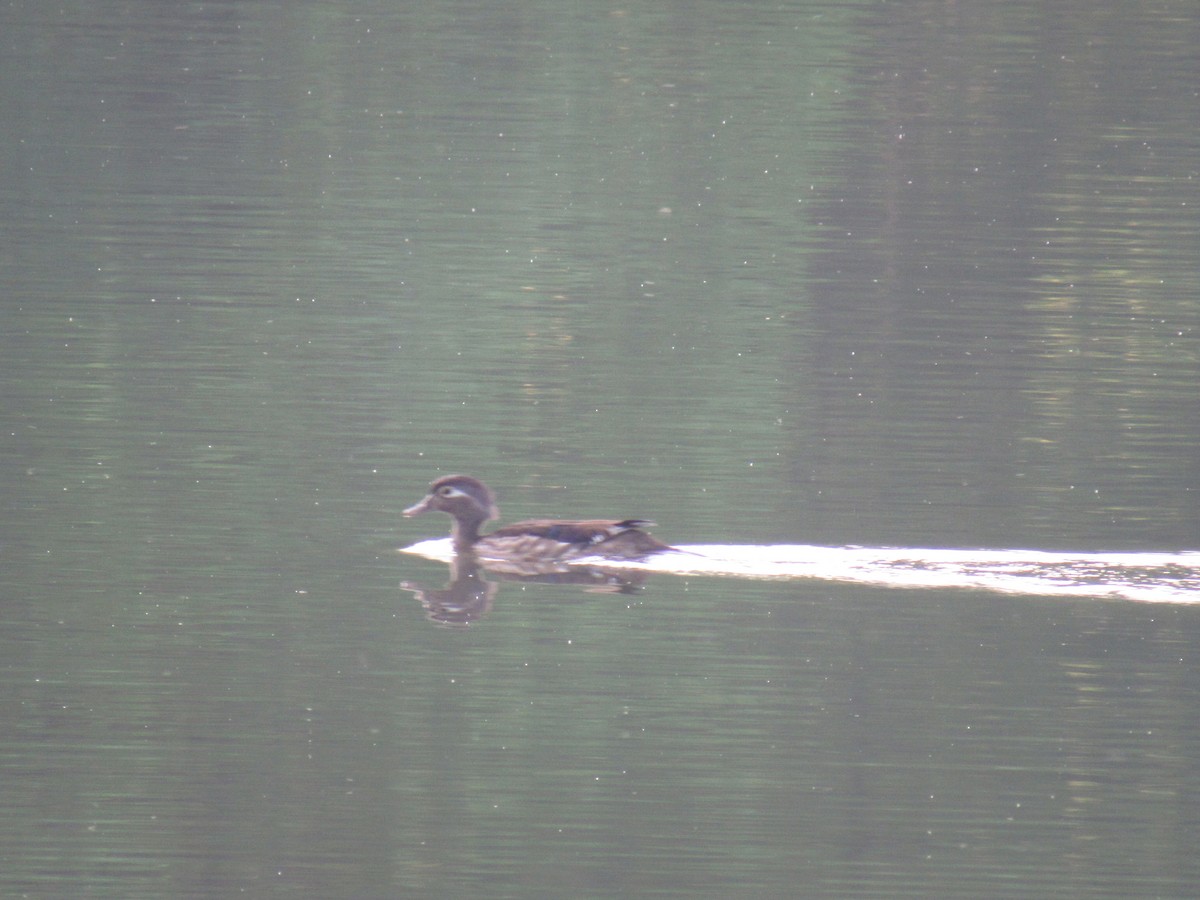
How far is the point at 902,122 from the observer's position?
74.8ft

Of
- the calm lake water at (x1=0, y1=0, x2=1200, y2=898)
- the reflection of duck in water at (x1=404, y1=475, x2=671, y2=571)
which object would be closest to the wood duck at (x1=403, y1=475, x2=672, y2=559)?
the reflection of duck in water at (x1=404, y1=475, x2=671, y2=571)

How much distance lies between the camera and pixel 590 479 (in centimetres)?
1053

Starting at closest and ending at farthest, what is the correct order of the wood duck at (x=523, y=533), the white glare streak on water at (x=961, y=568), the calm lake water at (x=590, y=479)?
the calm lake water at (x=590, y=479)
the white glare streak on water at (x=961, y=568)
the wood duck at (x=523, y=533)

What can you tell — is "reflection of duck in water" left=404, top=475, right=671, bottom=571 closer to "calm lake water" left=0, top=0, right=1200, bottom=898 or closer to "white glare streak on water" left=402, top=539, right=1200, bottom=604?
"white glare streak on water" left=402, top=539, right=1200, bottom=604

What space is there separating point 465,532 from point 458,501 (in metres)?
0.15

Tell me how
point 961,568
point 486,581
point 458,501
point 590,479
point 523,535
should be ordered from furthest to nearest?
point 590,479, point 458,501, point 523,535, point 486,581, point 961,568

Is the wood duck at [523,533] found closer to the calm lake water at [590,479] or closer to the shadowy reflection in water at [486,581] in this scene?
the shadowy reflection in water at [486,581]

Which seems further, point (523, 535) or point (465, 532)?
point (465, 532)

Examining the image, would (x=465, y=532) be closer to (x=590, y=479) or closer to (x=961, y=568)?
(x=590, y=479)

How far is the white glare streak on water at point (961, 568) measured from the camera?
8.77 metres

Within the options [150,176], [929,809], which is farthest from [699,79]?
[929,809]

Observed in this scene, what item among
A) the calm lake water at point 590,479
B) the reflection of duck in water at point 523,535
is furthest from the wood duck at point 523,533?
the calm lake water at point 590,479

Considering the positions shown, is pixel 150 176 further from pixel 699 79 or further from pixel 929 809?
pixel 929 809

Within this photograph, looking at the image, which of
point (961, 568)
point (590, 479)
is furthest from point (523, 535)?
point (961, 568)
